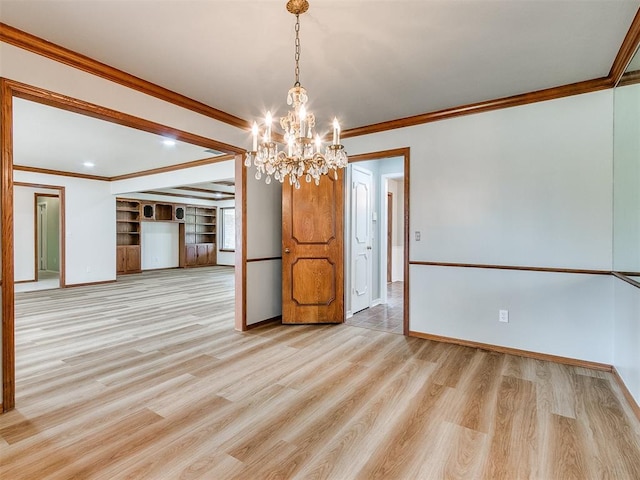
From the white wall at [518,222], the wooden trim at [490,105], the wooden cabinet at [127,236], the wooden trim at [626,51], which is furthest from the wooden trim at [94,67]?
the wooden cabinet at [127,236]

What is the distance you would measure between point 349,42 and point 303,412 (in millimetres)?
2450

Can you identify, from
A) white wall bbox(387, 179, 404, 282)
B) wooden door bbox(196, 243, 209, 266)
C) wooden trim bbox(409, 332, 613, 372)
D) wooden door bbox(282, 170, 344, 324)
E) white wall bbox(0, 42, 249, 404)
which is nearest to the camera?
white wall bbox(0, 42, 249, 404)

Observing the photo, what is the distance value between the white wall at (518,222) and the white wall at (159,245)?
8.91 metres

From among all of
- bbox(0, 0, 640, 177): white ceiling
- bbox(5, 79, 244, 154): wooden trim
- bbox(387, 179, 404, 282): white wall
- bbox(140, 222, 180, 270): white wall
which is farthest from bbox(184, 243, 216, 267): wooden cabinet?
bbox(5, 79, 244, 154): wooden trim

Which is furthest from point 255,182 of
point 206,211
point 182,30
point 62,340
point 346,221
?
point 206,211

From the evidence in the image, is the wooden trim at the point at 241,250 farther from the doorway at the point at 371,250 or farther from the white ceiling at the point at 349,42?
the doorway at the point at 371,250

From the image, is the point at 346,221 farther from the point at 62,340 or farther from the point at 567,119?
the point at 62,340

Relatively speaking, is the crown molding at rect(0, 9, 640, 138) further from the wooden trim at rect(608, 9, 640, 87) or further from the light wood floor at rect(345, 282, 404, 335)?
the light wood floor at rect(345, 282, 404, 335)

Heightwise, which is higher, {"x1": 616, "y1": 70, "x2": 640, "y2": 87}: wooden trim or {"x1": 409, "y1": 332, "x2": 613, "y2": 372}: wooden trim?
{"x1": 616, "y1": 70, "x2": 640, "y2": 87}: wooden trim

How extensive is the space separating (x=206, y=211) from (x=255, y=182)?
8.28 m

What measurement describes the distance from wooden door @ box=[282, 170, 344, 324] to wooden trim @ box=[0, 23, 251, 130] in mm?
1393

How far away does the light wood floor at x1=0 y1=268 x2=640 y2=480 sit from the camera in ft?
5.26

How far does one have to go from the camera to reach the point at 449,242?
339cm

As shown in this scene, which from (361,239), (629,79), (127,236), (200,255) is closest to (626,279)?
(629,79)
